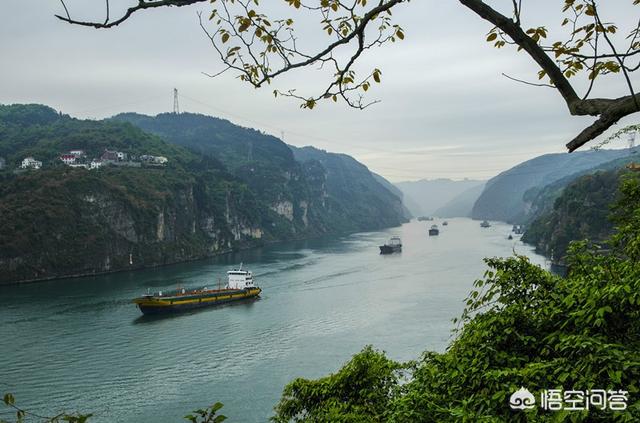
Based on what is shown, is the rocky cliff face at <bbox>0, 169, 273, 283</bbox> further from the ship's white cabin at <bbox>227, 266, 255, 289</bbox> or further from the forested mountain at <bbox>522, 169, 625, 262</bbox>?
the forested mountain at <bbox>522, 169, 625, 262</bbox>

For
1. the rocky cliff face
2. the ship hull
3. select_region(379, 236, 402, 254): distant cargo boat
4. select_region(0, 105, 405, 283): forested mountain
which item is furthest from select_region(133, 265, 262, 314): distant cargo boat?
select_region(379, 236, 402, 254): distant cargo boat

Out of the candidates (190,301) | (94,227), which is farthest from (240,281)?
(94,227)

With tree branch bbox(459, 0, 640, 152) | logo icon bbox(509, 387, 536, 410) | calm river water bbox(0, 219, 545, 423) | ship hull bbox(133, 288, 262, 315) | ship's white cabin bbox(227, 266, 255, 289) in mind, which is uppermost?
tree branch bbox(459, 0, 640, 152)

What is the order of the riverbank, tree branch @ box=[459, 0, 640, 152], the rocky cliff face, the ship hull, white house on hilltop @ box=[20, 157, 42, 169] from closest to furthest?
tree branch @ box=[459, 0, 640, 152]
the ship hull
the riverbank
the rocky cliff face
white house on hilltop @ box=[20, 157, 42, 169]

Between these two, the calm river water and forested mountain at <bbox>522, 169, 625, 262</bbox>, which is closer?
the calm river water

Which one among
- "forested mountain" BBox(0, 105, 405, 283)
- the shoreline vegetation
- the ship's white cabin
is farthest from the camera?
"forested mountain" BBox(0, 105, 405, 283)

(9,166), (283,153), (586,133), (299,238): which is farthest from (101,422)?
(283,153)
